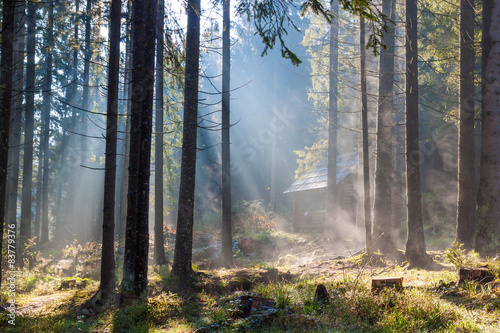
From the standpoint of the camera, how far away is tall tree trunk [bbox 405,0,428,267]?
34.1ft

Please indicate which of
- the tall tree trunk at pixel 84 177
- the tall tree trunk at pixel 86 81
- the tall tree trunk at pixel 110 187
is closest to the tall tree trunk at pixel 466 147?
the tall tree trunk at pixel 110 187

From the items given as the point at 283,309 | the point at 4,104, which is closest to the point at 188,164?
the point at 4,104

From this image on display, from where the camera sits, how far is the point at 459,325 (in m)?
5.05

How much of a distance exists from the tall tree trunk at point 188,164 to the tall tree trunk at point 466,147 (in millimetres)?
8301

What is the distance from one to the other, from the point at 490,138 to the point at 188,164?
803 centimetres

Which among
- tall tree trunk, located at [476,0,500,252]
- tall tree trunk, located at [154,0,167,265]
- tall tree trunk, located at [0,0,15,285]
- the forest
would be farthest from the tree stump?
tall tree trunk, located at [154,0,167,265]

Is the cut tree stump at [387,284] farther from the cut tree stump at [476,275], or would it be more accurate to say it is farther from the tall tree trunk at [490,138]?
the tall tree trunk at [490,138]

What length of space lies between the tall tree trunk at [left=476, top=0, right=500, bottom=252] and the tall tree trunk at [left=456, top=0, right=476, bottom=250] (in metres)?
1.43

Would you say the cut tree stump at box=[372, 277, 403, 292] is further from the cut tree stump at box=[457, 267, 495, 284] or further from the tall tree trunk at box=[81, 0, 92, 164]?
the tall tree trunk at box=[81, 0, 92, 164]

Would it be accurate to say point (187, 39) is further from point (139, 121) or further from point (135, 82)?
point (139, 121)

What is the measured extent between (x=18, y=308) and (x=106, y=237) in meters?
2.43

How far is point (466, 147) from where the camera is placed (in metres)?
11.1

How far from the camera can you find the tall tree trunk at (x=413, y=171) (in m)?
10.4

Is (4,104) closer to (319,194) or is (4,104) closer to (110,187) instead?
(110,187)
